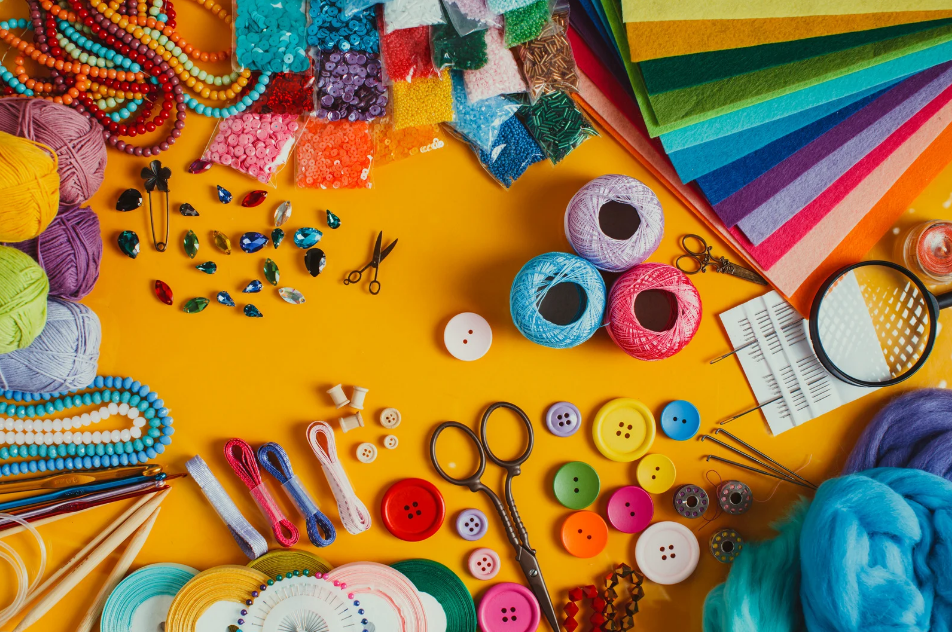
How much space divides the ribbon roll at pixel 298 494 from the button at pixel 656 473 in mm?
724

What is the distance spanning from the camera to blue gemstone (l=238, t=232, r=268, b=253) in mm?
1584

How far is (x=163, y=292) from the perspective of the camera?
1580mm

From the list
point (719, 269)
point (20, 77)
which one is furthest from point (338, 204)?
point (719, 269)

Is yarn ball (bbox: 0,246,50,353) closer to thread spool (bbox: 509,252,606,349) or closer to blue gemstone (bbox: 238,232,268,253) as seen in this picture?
blue gemstone (bbox: 238,232,268,253)

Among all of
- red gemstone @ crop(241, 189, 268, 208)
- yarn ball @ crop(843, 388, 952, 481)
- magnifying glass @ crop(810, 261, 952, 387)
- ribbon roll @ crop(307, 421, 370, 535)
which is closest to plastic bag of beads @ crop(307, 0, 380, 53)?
red gemstone @ crop(241, 189, 268, 208)

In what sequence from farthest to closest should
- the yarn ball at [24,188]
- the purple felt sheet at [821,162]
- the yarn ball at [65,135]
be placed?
the purple felt sheet at [821,162] → the yarn ball at [65,135] → the yarn ball at [24,188]

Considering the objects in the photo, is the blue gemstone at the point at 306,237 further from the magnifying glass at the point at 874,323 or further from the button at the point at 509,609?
the magnifying glass at the point at 874,323

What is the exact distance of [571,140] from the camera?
1586 mm

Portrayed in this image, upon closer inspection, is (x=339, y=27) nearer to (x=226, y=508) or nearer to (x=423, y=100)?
(x=423, y=100)

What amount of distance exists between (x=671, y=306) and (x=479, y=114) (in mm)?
607

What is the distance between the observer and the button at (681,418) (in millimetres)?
1616

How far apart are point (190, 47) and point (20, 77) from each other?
0.38 meters

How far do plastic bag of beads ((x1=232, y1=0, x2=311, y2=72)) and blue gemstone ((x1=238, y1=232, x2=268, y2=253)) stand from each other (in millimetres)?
376

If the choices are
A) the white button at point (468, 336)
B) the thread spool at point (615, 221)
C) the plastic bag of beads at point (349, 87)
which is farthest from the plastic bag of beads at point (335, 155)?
the thread spool at point (615, 221)
